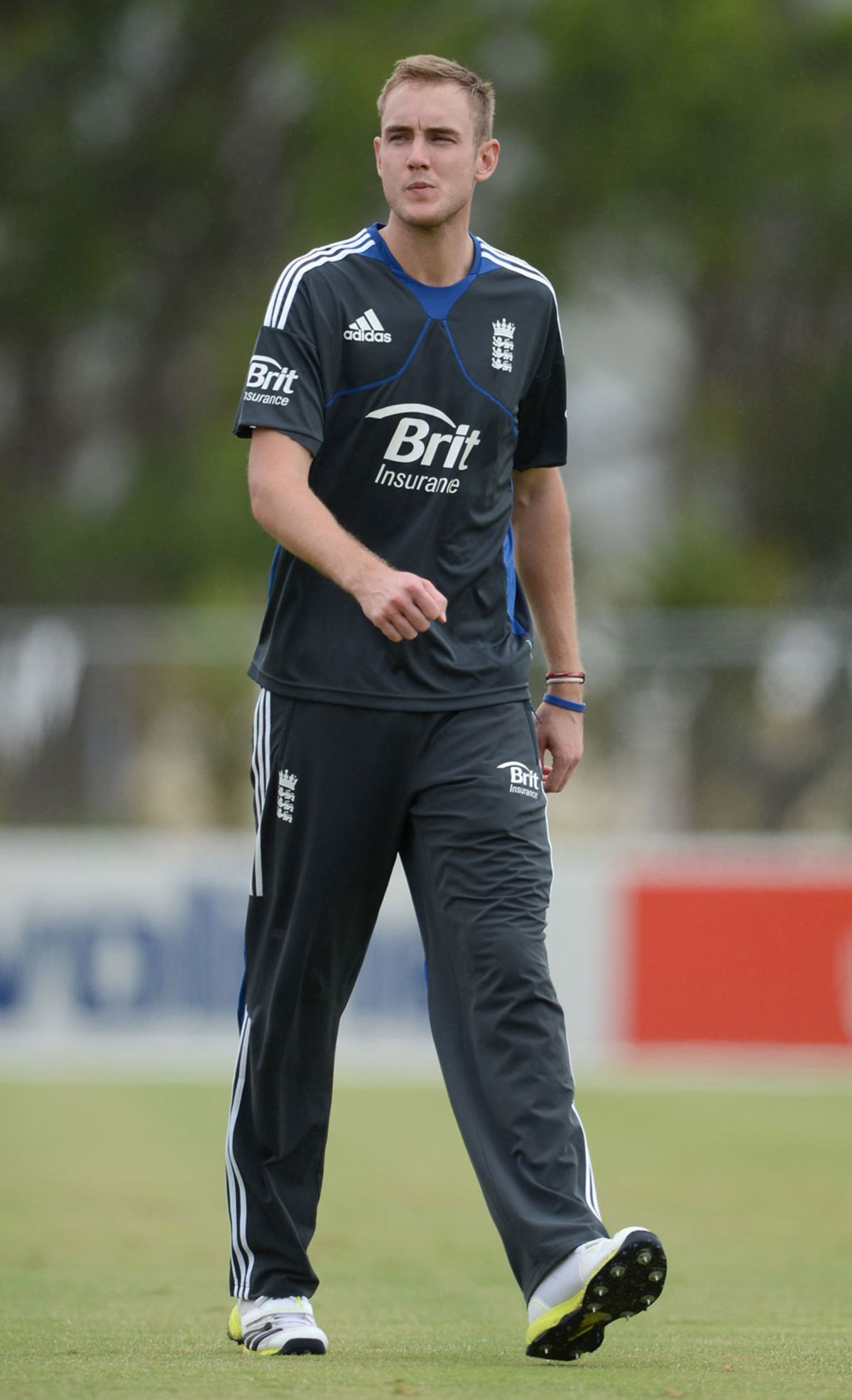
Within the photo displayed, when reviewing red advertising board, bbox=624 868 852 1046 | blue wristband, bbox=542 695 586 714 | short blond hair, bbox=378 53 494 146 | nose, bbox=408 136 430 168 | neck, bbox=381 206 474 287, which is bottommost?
red advertising board, bbox=624 868 852 1046

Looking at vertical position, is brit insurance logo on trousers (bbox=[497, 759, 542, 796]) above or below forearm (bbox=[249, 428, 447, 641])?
below

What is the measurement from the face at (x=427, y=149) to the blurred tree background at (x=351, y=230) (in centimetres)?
1578

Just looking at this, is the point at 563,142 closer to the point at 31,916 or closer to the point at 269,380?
the point at 31,916

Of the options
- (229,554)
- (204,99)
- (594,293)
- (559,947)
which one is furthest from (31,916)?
(204,99)

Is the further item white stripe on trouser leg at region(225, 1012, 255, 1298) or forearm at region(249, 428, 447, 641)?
white stripe on trouser leg at region(225, 1012, 255, 1298)

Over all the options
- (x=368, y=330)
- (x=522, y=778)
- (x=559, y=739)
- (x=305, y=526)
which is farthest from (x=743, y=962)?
(x=305, y=526)

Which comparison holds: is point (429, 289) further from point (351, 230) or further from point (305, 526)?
point (351, 230)

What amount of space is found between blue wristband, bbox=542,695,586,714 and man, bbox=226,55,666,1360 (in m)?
0.24

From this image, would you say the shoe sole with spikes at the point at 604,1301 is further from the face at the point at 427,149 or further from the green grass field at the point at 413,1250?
the face at the point at 427,149

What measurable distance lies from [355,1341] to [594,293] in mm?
19361

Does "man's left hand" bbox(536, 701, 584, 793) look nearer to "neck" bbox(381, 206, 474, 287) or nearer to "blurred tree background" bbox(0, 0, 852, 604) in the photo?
"neck" bbox(381, 206, 474, 287)

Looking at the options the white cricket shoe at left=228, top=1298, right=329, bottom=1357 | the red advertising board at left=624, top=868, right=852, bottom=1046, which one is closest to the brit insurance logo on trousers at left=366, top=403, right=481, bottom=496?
the white cricket shoe at left=228, top=1298, right=329, bottom=1357

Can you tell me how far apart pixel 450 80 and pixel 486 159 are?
0.63ft

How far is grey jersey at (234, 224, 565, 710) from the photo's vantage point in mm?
4258
